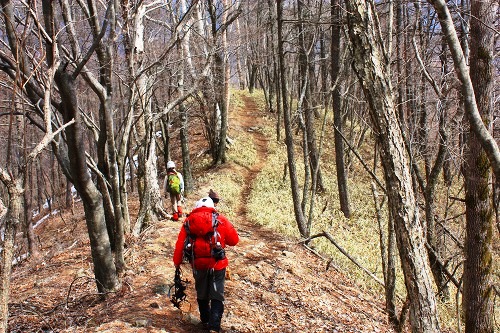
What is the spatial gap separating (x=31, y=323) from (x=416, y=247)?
16.5 feet

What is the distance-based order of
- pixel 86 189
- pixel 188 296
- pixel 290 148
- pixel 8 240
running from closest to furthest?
pixel 8 240 < pixel 86 189 < pixel 188 296 < pixel 290 148

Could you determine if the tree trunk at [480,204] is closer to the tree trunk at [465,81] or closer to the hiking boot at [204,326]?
the tree trunk at [465,81]

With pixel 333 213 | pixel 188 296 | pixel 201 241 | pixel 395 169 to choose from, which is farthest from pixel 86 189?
pixel 333 213

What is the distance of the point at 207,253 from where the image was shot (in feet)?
17.5

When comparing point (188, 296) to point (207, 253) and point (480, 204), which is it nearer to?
point (207, 253)

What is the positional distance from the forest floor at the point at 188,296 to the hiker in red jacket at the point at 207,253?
0.56 metres

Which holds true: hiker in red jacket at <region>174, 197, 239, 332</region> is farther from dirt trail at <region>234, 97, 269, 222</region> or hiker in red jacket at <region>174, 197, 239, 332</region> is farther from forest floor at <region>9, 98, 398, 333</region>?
dirt trail at <region>234, 97, 269, 222</region>

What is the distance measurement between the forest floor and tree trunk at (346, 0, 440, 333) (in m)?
2.79

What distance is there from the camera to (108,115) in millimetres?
5734

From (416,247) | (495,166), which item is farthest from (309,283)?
(495,166)

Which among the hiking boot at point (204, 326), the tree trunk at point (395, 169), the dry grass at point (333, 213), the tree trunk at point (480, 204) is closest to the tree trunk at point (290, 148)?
the dry grass at point (333, 213)

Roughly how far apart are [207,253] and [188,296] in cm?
183

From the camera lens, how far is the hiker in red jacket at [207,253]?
5.34m

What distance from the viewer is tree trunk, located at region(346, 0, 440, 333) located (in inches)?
167
